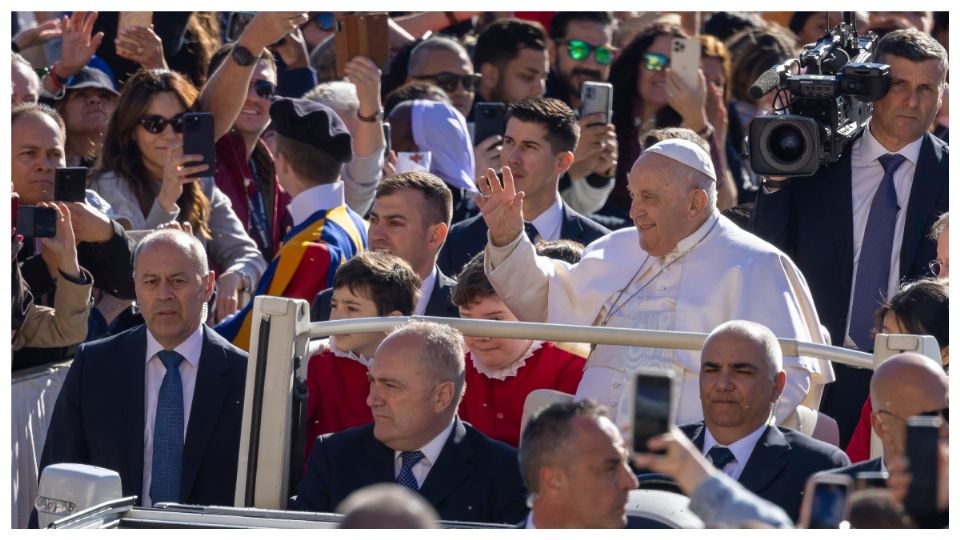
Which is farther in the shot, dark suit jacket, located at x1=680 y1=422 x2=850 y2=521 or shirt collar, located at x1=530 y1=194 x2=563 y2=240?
shirt collar, located at x1=530 y1=194 x2=563 y2=240

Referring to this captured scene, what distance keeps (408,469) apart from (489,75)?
4827 millimetres

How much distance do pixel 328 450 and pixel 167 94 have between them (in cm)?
292

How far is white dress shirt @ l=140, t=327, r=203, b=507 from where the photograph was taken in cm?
621

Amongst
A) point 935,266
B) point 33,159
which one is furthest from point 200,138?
point 935,266

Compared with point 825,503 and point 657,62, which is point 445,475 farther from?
point 657,62

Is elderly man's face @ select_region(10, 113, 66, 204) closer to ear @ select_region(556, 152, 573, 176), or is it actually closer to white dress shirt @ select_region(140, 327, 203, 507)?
white dress shirt @ select_region(140, 327, 203, 507)

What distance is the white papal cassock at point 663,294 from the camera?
6.10m

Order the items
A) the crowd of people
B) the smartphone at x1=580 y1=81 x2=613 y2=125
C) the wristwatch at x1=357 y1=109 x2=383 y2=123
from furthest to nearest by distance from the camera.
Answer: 1. the smartphone at x1=580 y1=81 x2=613 y2=125
2. the wristwatch at x1=357 y1=109 x2=383 y2=123
3. the crowd of people

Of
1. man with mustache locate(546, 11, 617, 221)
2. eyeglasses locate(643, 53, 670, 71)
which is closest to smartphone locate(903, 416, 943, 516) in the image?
eyeglasses locate(643, 53, 670, 71)

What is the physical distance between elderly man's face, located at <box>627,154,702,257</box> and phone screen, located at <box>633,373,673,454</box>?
252cm

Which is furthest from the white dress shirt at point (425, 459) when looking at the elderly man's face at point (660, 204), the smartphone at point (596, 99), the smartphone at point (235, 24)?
the smartphone at point (235, 24)

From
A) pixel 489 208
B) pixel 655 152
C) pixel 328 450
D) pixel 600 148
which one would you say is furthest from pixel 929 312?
pixel 600 148

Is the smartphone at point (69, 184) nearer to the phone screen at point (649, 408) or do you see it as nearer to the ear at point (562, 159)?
the ear at point (562, 159)

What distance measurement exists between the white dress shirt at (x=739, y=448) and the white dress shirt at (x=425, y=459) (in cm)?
78
